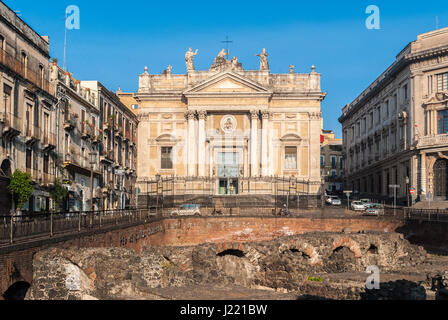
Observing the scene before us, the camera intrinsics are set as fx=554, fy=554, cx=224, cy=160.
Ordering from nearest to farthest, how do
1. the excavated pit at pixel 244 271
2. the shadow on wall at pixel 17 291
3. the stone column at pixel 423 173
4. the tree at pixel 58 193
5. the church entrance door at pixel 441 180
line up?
the shadow on wall at pixel 17 291 < the excavated pit at pixel 244 271 < the tree at pixel 58 193 < the church entrance door at pixel 441 180 < the stone column at pixel 423 173

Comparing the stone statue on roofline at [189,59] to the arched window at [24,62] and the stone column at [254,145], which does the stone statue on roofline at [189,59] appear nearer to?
the stone column at [254,145]

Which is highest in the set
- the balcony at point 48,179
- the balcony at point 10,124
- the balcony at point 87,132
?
the balcony at point 87,132

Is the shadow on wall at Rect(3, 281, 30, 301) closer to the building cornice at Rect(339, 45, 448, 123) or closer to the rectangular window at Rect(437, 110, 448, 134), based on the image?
the rectangular window at Rect(437, 110, 448, 134)

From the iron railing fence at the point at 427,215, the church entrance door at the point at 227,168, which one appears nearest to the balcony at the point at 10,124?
the church entrance door at the point at 227,168

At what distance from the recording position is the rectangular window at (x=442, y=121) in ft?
185

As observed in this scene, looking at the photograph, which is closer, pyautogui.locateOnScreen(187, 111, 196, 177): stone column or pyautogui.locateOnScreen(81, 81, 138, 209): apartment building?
pyautogui.locateOnScreen(81, 81, 138, 209): apartment building

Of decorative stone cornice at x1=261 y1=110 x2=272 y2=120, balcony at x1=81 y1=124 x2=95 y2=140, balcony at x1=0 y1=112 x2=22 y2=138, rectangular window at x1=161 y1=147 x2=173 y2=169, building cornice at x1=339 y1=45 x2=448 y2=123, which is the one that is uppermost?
building cornice at x1=339 y1=45 x2=448 y2=123

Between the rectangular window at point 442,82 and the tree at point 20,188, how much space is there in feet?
136

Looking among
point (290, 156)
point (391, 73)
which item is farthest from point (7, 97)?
point (391, 73)

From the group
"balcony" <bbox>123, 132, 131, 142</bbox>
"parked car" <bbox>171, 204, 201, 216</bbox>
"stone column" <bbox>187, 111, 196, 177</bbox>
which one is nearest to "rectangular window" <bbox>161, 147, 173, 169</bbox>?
"stone column" <bbox>187, 111, 196, 177</bbox>

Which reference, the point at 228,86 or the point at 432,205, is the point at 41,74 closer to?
the point at 228,86

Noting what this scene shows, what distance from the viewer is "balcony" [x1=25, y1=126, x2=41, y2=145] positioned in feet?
130

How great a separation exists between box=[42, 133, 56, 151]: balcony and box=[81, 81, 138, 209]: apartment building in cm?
1370
